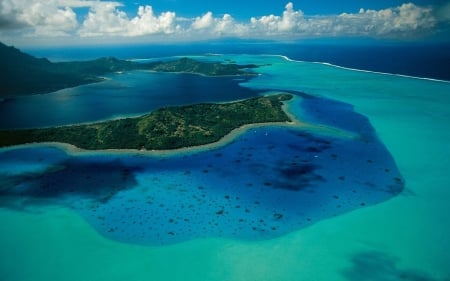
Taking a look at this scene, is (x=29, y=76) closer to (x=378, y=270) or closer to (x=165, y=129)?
(x=165, y=129)

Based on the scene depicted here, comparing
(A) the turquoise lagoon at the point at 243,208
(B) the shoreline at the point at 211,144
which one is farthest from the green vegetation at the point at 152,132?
→ (A) the turquoise lagoon at the point at 243,208

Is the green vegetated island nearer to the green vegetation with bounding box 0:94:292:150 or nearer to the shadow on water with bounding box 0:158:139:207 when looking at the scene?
the green vegetation with bounding box 0:94:292:150

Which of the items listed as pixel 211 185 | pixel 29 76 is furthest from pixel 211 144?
pixel 29 76

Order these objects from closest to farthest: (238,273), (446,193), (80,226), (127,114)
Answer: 1. (238,273)
2. (80,226)
3. (446,193)
4. (127,114)

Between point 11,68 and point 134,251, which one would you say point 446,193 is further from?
point 11,68

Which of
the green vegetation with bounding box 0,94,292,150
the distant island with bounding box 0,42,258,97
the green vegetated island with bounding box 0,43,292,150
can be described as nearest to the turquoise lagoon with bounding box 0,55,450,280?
the green vegetation with bounding box 0,94,292,150

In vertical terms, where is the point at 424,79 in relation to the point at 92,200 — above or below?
above

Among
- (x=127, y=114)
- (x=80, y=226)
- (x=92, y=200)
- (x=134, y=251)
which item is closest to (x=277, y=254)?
(x=134, y=251)
